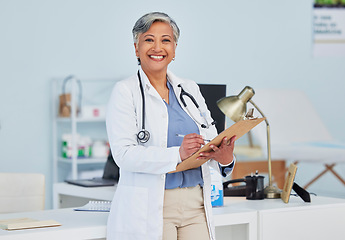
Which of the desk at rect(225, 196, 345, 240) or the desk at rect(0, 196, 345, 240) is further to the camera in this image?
the desk at rect(225, 196, 345, 240)

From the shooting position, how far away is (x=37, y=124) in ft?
16.9

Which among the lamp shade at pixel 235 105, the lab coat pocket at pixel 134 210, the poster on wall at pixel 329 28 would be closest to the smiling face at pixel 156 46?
the lab coat pocket at pixel 134 210

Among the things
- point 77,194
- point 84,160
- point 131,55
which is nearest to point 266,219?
point 77,194

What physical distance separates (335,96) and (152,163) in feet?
16.7

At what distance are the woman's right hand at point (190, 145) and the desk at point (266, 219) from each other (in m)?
0.44

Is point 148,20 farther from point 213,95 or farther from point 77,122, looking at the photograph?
point 77,122

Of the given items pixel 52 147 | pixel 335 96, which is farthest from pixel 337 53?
pixel 52 147

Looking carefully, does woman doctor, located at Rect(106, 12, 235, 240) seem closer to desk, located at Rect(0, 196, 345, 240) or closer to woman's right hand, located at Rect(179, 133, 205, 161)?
woman's right hand, located at Rect(179, 133, 205, 161)

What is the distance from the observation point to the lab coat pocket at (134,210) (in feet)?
6.10

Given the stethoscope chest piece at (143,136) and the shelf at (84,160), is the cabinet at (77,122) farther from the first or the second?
the stethoscope chest piece at (143,136)

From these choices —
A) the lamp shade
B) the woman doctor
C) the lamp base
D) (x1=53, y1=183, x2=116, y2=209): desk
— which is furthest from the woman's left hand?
(x1=53, y1=183, x2=116, y2=209): desk

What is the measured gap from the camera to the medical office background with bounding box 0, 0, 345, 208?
508 centimetres

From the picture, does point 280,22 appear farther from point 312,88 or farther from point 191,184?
point 191,184

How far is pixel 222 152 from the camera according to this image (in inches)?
74.1
